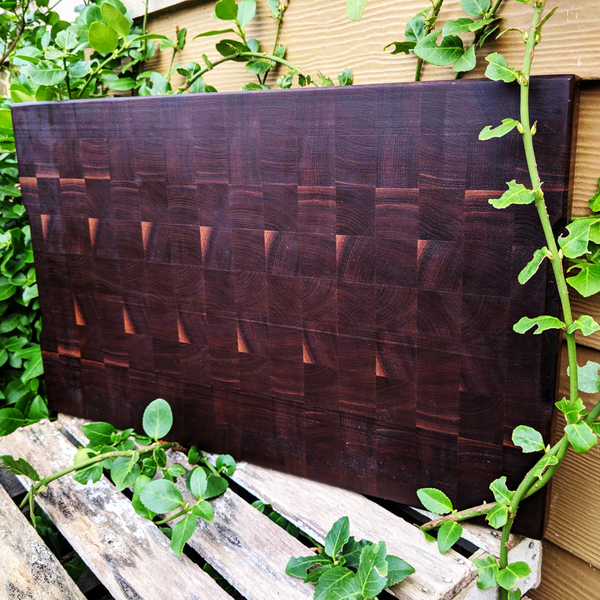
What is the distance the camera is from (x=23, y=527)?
97 cm

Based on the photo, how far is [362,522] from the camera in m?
0.92

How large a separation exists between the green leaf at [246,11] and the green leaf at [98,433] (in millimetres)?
766

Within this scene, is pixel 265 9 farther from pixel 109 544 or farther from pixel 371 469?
pixel 109 544

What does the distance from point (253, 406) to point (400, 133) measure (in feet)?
1.71

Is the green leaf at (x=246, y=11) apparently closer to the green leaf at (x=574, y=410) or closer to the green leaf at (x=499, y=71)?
the green leaf at (x=499, y=71)

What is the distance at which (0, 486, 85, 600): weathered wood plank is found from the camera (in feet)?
2.74

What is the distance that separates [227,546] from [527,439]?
0.45 m

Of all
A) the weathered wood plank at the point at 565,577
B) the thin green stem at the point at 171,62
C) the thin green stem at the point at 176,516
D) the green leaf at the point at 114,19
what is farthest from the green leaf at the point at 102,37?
the weathered wood plank at the point at 565,577

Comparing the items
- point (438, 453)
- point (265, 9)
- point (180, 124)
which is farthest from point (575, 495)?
point (265, 9)

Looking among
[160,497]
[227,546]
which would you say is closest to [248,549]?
[227,546]

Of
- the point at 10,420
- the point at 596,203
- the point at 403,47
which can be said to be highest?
the point at 403,47

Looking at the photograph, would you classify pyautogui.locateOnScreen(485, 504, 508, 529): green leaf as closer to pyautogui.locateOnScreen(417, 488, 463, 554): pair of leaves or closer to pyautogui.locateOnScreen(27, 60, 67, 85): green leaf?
pyautogui.locateOnScreen(417, 488, 463, 554): pair of leaves

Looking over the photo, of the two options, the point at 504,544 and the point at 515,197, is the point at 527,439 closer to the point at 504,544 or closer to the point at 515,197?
the point at 504,544

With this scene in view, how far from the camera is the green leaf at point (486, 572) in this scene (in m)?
0.79
